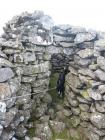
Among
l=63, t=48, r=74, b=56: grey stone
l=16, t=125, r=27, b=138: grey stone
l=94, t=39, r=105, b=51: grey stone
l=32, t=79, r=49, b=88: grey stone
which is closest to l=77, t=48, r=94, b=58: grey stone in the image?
l=94, t=39, r=105, b=51: grey stone

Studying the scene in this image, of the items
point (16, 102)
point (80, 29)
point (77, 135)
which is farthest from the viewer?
point (80, 29)

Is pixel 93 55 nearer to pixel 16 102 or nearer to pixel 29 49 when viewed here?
pixel 29 49

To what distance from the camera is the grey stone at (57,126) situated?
18.6 m

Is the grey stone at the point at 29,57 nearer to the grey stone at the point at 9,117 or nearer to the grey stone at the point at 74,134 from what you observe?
the grey stone at the point at 9,117

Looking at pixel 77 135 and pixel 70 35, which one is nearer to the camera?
pixel 77 135

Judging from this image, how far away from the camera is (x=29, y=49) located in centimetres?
1809

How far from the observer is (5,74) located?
53.7 feet

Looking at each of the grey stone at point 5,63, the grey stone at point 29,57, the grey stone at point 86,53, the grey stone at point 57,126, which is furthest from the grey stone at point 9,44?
the grey stone at point 57,126

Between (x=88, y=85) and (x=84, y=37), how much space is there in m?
3.08

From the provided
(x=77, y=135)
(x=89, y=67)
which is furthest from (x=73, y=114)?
(x=89, y=67)

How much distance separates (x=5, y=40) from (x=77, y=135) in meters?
6.48

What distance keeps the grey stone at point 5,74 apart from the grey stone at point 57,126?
3.97 metres

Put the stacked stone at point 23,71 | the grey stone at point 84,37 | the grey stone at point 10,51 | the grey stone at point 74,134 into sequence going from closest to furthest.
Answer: the stacked stone at point 23,71 → the grey stone at point 10,51 → the grey stone at point 74,134 → the grey stone at point 84,37

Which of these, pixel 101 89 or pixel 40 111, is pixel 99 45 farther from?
pixel 40 111
